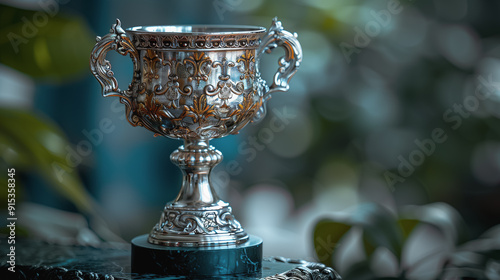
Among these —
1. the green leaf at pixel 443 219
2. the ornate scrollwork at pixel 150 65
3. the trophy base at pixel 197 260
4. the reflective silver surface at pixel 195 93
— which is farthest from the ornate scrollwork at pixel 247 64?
the green leaf at pixel 443 219

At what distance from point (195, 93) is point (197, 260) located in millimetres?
270

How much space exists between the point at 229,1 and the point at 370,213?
2.18 feet

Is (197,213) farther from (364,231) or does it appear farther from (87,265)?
(364,231)

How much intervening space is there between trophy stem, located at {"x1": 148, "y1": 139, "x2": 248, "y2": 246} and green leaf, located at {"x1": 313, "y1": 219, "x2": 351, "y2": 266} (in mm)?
449

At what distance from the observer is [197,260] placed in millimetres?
1301

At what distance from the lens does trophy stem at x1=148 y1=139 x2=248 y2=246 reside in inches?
52.1

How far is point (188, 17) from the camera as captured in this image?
207 cm

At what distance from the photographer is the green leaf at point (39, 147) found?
1.82 metres

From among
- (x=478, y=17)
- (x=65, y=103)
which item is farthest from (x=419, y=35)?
(x=65, y=103)

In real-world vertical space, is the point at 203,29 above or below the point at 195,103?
above

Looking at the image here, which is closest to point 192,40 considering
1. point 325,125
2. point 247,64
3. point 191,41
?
point 191,41

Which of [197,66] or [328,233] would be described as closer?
[197,66]

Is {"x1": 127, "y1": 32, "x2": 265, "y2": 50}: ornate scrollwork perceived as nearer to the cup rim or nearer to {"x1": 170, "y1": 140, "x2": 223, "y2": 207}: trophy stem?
the cup rim

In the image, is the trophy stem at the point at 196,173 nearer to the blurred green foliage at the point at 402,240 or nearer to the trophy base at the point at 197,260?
the trophy base at the point at 197,260
